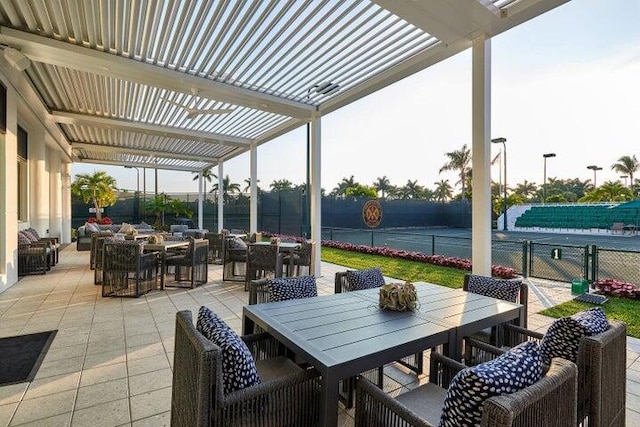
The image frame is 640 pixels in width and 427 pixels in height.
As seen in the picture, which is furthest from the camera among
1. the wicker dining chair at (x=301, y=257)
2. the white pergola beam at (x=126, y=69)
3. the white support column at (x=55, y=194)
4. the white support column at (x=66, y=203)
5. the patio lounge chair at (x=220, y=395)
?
the white support column at (x=66, y=203)

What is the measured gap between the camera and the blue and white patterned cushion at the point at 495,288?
279 centimetres

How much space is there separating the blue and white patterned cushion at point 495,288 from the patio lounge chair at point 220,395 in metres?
2.00

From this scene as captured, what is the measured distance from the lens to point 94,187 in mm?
13297

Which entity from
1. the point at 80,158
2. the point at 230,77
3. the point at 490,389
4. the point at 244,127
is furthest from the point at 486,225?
the point at 80,158

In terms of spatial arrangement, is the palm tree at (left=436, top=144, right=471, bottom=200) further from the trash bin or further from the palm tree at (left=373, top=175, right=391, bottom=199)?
the trash bin

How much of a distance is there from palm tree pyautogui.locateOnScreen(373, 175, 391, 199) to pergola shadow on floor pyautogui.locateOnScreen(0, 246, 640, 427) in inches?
1361

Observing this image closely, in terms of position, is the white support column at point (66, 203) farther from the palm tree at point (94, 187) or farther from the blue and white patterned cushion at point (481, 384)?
the blue and white patterned cushion at point (481, 384)

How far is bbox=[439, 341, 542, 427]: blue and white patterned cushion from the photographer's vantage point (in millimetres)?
1087

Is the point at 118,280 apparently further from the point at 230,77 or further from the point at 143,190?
the point at 143,190

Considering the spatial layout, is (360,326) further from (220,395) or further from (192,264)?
(192,264)

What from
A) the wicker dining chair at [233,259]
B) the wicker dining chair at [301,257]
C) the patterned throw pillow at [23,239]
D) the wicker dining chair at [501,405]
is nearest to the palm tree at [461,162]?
the wicker dining chair at [301,257]

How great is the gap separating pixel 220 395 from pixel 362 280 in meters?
1.95

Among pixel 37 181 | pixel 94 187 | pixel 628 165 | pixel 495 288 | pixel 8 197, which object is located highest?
pixel 628 165

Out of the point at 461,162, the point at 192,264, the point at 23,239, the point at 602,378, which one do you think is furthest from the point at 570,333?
the point at 461,162
